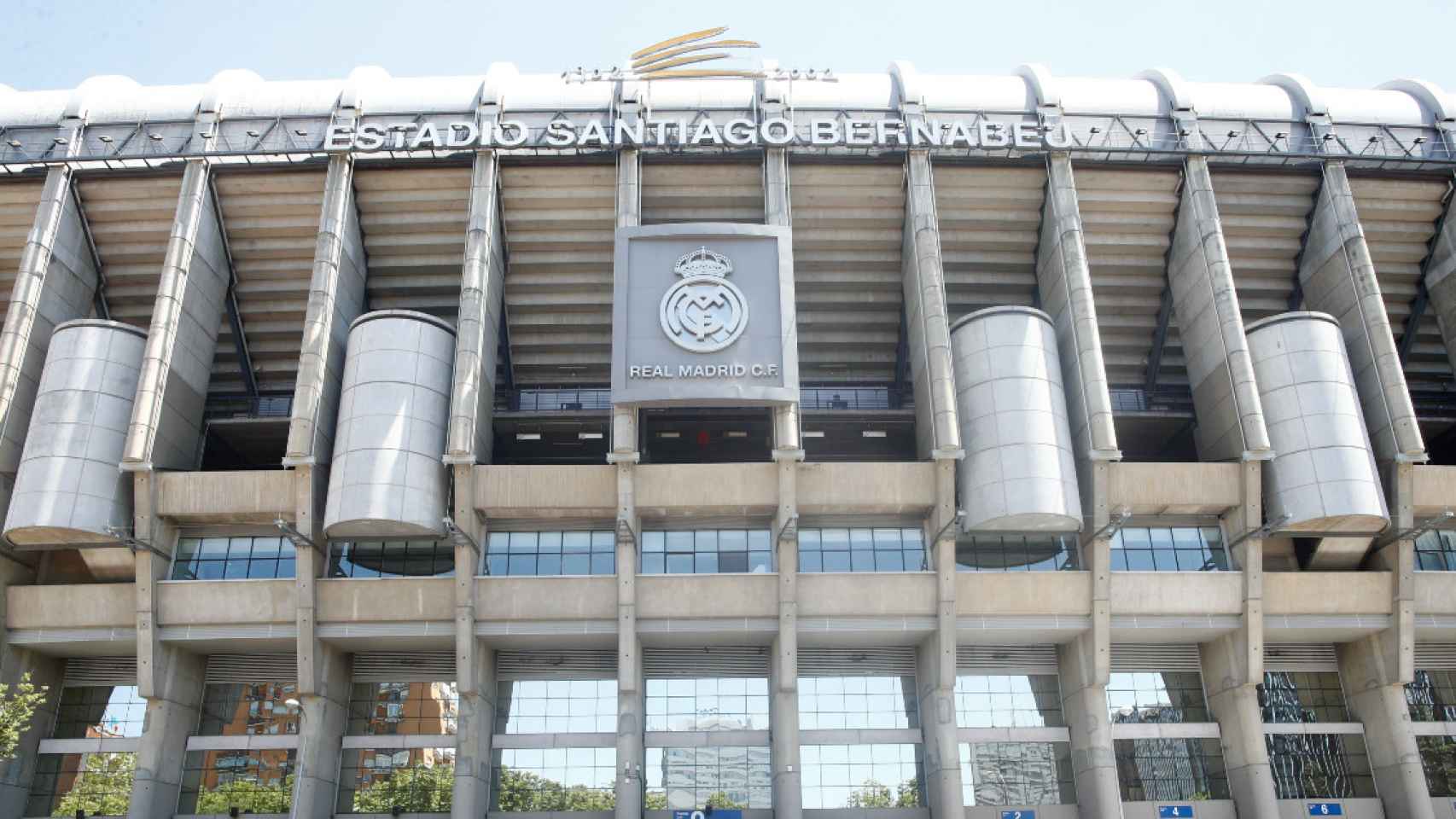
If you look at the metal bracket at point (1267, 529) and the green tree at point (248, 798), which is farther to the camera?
the green tree at point (248, 798)

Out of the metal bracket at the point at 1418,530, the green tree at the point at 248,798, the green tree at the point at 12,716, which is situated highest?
the metal bracket at the point at 1418,530

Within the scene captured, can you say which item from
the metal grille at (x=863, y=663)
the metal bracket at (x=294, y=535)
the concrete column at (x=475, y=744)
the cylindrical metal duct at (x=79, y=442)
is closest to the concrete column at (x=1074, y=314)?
the metal grille at (x=863, y=663)

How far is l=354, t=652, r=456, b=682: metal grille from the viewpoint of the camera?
40312mm

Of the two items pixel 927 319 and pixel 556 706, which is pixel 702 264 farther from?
pixel 556 706

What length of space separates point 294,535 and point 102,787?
44.0ft

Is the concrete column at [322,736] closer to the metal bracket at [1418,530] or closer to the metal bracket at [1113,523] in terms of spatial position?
the metal bracket at [1113,523]

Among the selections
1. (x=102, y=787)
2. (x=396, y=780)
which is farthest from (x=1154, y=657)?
(x=102, y=787)

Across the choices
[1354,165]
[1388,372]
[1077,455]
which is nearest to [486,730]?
[1077,455]

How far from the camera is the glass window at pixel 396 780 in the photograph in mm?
38969

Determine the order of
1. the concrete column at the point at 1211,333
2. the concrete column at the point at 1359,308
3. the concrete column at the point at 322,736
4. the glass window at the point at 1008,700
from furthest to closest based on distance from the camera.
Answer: the glass window at the point at 1008,700, the concrete column at the point at 1359,308, the concrete column at the point at 1211,333, the concrete column at the point at 322,736

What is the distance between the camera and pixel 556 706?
39.9 m

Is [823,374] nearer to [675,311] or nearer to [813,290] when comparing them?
[813,290]

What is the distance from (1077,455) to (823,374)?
1239 centimetres

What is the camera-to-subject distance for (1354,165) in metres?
42.6
